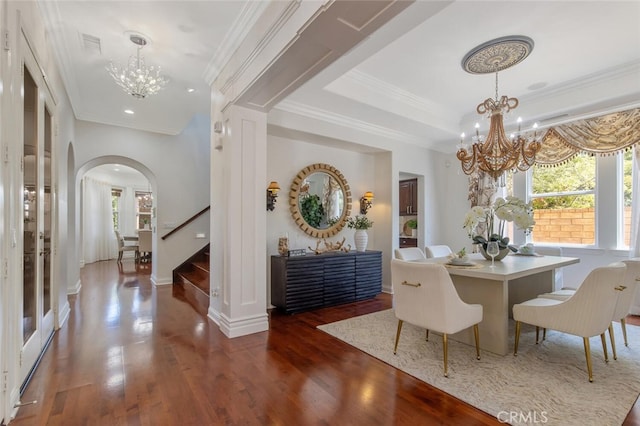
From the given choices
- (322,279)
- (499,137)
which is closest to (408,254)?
(322,279)

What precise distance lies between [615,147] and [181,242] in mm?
7306

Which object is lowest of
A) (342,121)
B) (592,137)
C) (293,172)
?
(293,172)

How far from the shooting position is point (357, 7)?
1791 mm

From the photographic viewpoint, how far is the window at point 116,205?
10.2m

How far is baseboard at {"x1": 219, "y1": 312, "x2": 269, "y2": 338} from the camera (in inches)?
126

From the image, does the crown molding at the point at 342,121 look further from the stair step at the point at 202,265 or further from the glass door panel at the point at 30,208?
the stair step at the point at 202,265

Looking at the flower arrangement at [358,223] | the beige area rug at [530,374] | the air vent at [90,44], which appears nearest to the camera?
the beige area rug at [530,374]

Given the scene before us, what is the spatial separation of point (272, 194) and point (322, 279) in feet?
4.57

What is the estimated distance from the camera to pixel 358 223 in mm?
4938

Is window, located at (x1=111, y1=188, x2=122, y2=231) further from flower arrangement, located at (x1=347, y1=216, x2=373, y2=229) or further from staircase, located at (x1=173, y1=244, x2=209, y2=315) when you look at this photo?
flower arrangement, located at (x1=347, y1=216, x2=373, y2=229)

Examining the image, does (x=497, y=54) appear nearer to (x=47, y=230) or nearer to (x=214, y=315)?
(x=214, y=315)

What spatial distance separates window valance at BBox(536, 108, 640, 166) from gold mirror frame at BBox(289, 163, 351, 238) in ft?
10.5

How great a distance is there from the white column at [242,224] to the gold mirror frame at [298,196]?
1.06 metres

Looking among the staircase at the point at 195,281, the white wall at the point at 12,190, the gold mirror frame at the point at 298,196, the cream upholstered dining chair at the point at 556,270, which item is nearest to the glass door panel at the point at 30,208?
the white wall at the point at 12,190
